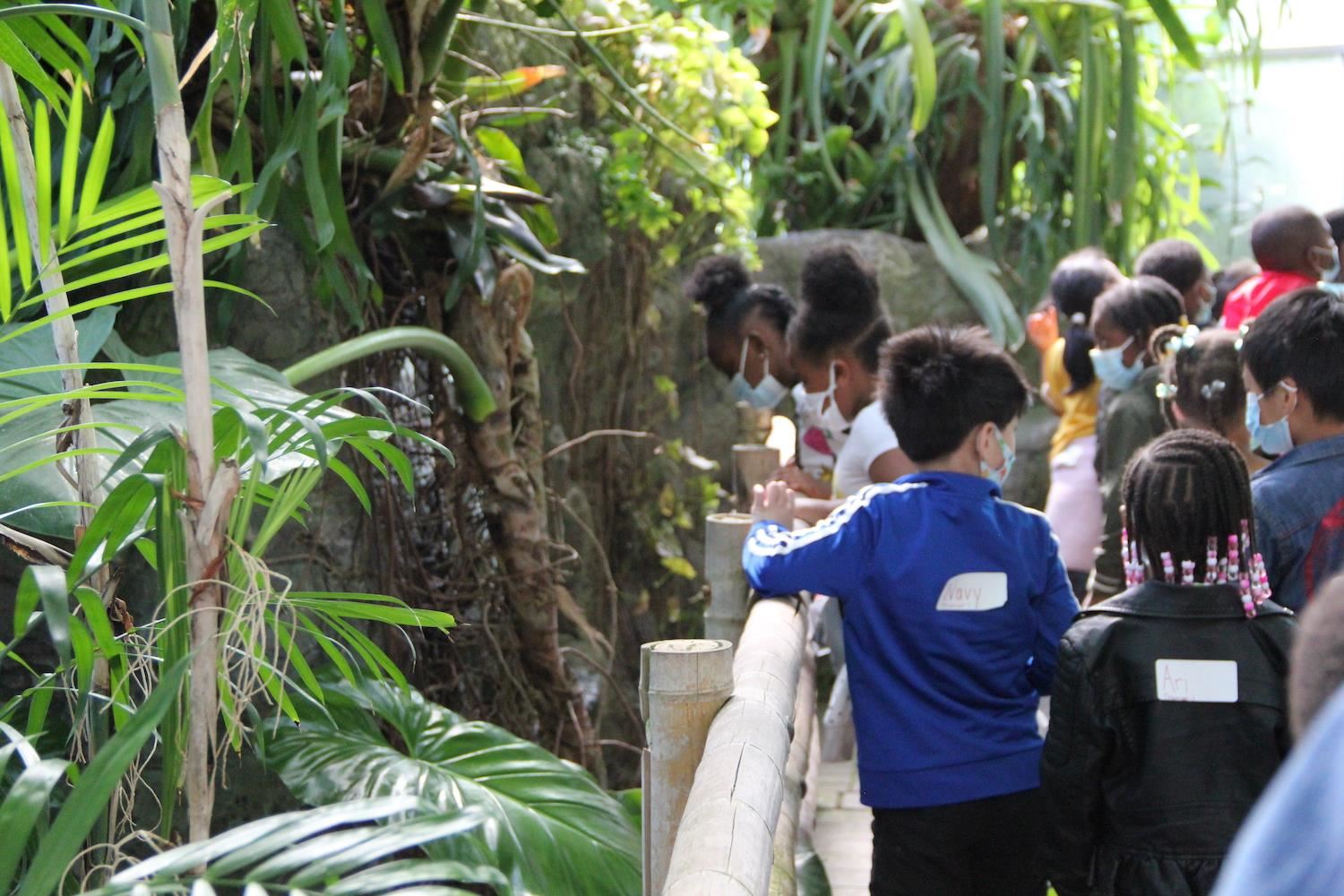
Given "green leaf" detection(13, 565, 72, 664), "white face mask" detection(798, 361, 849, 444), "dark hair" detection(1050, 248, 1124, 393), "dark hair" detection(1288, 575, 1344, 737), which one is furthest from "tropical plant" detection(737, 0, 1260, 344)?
"dark hair" detection(1288, 575, 1344, 737)

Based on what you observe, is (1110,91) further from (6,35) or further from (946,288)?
(6,35)

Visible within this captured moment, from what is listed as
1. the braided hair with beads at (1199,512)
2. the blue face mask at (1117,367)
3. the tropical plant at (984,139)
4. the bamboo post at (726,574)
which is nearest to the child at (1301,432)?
the braided hair with beads at (1199,512)

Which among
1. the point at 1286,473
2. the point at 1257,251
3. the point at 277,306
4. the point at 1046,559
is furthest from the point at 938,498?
the point at 1257,251

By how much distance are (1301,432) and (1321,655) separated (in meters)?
1.60

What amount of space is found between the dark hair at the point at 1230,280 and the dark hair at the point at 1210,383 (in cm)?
169

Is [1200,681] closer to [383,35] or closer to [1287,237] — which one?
[383,35]

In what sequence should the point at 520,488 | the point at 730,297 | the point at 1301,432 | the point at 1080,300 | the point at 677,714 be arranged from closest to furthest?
the point at 677,714, the point at 1301,432, the point at 520,488, the point at 730,297, the point at 1080,300

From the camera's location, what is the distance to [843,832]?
132 inches

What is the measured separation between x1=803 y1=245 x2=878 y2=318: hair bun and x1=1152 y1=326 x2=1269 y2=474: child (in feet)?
2.29

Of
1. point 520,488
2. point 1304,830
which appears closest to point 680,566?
point 520,488

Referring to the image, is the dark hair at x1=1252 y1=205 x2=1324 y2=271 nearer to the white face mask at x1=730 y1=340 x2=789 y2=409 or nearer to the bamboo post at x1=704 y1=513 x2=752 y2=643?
the white face mask at x1=730 y1=340 x2=789 y2=409

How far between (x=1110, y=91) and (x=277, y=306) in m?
4.19

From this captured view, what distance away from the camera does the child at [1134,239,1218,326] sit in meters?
3.63

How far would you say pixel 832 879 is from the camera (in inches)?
118
